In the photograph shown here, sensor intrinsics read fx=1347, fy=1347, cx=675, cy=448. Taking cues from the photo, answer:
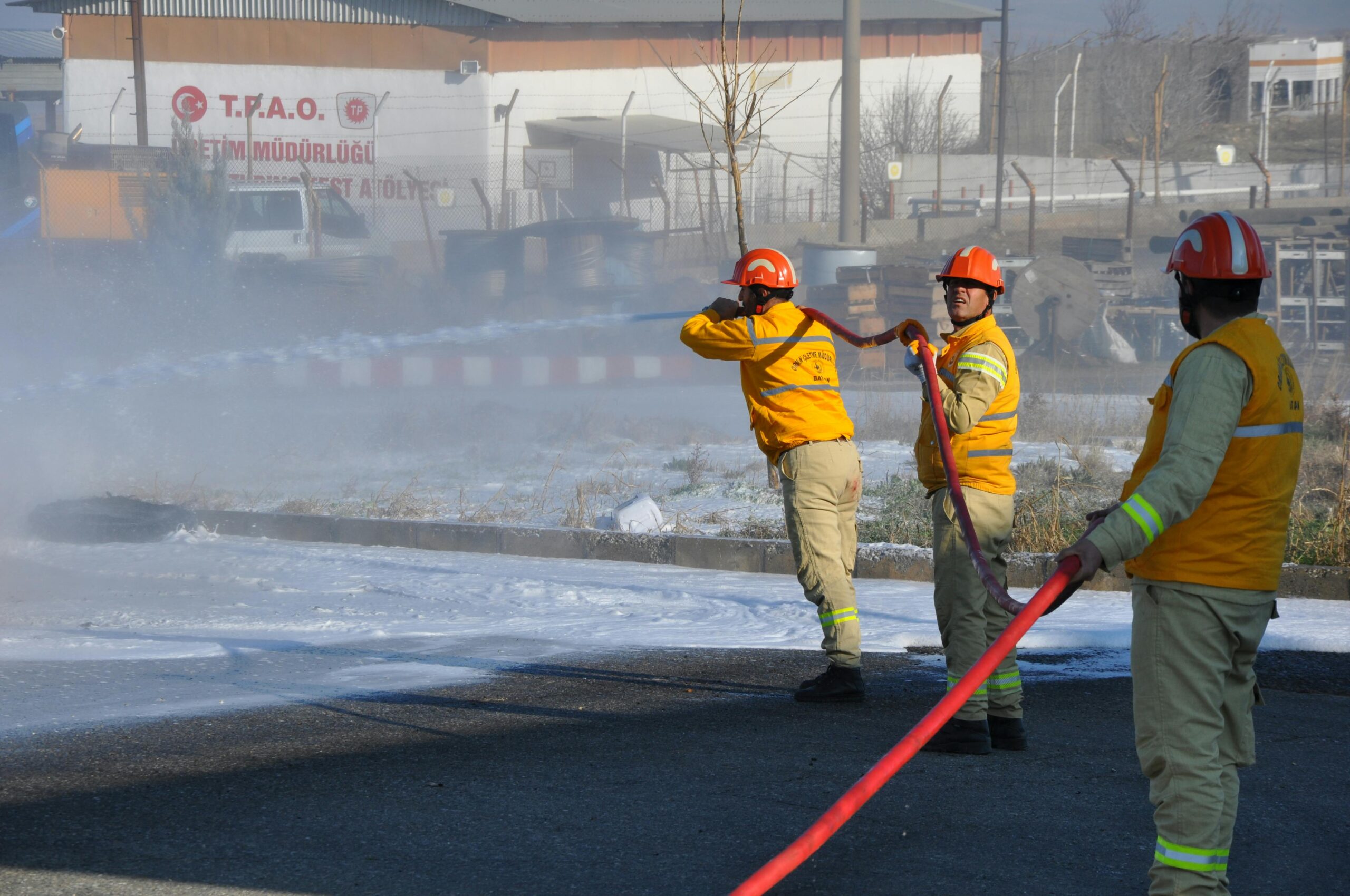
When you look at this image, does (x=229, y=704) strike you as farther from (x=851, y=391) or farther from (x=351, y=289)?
(x=351, y=289)

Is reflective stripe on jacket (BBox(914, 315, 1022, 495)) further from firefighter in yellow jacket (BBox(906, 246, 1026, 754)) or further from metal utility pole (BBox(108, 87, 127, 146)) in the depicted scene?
metal utility pole (BBox(108, 87, 127, 146))

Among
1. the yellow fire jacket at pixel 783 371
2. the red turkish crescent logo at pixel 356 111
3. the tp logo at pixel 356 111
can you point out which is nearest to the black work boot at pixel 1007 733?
the yellow fire jacket at pixel 783 371

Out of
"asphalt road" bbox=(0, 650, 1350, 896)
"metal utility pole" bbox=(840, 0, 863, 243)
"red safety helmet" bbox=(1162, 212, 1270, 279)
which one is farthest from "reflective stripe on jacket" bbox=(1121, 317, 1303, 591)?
"metal utility pole" bbox=(840, 0, 863, 243)

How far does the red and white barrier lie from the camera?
675 inches

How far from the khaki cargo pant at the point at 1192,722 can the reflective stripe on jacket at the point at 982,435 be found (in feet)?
5.35

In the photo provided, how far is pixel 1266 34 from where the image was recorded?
5200 centimetres

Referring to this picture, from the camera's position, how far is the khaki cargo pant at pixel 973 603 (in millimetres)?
4688

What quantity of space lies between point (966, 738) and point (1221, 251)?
219cm

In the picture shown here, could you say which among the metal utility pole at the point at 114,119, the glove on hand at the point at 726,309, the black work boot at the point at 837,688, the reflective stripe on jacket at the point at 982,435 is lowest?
the black work boot at the point at 837,688

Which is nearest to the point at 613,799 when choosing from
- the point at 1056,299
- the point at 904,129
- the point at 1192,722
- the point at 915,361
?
the point at 915,361

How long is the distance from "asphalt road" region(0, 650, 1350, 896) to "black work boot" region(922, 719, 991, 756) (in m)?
0.09

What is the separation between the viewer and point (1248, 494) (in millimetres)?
3047

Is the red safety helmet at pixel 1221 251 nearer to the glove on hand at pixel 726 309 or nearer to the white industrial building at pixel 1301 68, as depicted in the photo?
the glove on hand at pixel 726 309

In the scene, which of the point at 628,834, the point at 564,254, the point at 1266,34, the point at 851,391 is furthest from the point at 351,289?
the point at 1266,34
